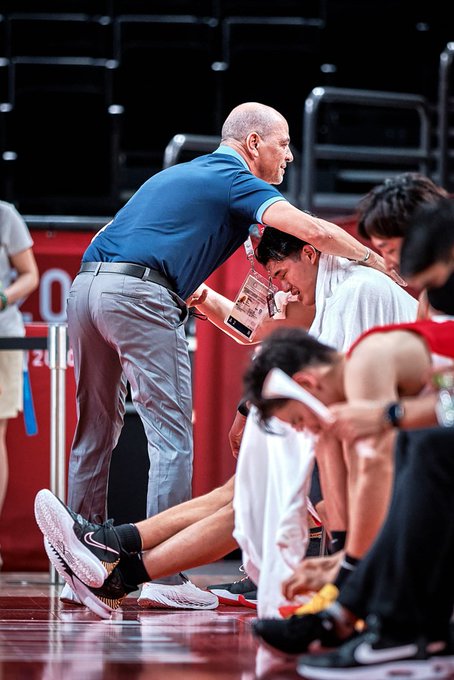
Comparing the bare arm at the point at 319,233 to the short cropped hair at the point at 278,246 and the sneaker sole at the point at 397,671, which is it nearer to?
the short cropped hair at the point at 278,246

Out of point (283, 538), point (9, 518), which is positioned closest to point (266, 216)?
point (283, 538)

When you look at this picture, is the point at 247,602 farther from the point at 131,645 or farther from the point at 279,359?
the point at 279,359

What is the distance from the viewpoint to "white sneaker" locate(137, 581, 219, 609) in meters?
3.35

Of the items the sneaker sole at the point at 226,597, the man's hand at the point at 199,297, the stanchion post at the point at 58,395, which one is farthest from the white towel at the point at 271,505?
the stanchion post at the point at 58,395

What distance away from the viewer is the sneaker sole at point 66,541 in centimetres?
300

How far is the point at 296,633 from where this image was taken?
218 cm

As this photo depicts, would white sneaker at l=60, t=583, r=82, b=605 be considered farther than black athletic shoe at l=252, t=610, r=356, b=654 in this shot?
Yes

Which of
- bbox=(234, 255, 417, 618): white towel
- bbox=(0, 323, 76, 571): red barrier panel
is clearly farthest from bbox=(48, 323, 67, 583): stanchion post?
bbox=(234, 255, 417, 618): white towel

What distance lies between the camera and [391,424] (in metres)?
2.02

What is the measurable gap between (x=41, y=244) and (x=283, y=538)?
12.0 ft

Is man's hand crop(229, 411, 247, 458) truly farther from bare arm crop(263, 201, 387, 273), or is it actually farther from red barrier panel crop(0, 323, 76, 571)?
red barrier panel crop(0, 323, 76, 571)

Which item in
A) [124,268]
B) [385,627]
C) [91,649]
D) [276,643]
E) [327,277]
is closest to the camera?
[385,627]

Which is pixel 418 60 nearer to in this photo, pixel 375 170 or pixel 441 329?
pixel 375 170

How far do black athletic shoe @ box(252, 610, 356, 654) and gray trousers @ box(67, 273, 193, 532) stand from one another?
3.76 ft
